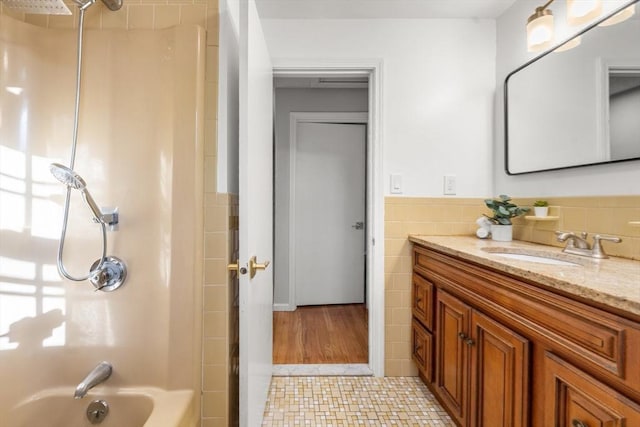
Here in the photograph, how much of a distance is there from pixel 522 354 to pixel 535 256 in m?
0.65

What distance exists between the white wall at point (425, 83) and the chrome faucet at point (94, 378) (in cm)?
162

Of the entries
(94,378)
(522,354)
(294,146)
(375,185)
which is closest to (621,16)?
(375,185)

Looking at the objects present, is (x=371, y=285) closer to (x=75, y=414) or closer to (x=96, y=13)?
(x=75, y=414)

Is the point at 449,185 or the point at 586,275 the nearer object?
the point at 586,275

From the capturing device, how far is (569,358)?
2.59 ft

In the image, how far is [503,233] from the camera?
1.68 metres

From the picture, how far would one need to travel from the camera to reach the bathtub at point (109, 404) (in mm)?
1062

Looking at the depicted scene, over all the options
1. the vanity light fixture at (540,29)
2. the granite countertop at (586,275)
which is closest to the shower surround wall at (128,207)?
the granite countertop at (586,275)

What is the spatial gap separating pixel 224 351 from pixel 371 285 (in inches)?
40.0

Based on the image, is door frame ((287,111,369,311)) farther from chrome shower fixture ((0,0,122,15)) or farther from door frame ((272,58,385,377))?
chrome shower fixture ((0,0,122,15))

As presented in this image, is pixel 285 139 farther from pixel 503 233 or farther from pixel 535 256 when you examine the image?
pixel 535 256

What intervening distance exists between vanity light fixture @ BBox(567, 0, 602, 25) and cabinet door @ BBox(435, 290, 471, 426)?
1363mm

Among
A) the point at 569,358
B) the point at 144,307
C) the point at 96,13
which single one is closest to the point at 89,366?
the point at 144,307

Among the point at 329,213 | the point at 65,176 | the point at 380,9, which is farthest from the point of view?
the point at 329,213
